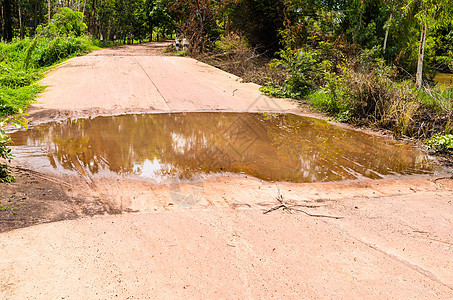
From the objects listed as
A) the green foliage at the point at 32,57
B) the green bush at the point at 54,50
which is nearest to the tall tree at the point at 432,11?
the green foliage at the point at 32,57

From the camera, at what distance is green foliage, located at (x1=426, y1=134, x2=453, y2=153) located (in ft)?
20.9

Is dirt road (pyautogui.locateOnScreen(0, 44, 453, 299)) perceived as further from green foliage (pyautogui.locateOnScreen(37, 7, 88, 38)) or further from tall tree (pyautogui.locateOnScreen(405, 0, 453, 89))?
green foliage (pyautogui.locateOnScreen(37, 7, 88, 38))

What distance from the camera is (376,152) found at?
656 centimetres

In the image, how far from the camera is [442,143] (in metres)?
6.37

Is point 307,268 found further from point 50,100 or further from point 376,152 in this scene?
point 50,100

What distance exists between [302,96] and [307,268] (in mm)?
8708

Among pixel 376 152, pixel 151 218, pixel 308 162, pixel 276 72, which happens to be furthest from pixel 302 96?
pixel 151 218

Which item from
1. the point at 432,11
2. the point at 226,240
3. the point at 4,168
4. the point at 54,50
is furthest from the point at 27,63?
the point at 432,11

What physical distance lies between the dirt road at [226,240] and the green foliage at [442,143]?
1.36 m

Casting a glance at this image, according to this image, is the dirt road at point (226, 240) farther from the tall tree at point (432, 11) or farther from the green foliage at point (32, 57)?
the tall tree at point (432, 11)

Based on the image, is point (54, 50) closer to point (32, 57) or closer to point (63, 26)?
point (32, 57)

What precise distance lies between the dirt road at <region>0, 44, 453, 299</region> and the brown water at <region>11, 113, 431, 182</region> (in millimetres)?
410

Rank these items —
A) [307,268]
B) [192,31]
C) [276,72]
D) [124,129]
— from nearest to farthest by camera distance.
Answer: [307,268], [124,129], [276,72], [192,31]

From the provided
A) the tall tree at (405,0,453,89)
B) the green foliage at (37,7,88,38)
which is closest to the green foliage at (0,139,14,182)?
the tall tree at (405,0,453,89)
